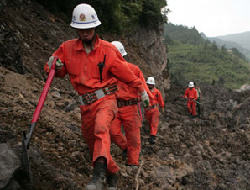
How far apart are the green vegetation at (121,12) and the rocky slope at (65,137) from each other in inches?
31.8

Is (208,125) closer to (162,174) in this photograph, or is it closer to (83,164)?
(162,174)

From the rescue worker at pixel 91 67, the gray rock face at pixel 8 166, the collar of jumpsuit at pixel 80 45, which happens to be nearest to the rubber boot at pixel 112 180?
the rescue worker at pixel 91 67

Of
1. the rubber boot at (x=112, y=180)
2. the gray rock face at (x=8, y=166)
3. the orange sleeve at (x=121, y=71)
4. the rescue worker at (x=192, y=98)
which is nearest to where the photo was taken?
the gray rock face at (x=8, y=166)

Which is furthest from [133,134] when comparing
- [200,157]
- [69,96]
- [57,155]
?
[200,157]

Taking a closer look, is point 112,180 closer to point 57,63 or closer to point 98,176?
point 98,176

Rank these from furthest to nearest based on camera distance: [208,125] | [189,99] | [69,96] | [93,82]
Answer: [189,99] → [208,125] → [69,96] → [93,82]

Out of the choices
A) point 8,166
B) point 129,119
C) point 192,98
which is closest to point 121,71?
point 8,166

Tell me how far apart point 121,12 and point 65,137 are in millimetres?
10307

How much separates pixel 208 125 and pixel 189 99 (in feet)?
7.91

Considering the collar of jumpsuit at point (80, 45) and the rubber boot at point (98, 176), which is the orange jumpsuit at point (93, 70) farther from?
the rubber boot at point (98, 176)

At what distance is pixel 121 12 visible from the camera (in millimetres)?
14227

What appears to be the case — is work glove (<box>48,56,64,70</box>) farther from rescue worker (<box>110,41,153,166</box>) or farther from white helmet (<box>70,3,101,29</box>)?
rescue worker (<box>110,41,153,166</box>)

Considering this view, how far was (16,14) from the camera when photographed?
376 inches

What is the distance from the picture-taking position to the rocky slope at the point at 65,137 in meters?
3.97
